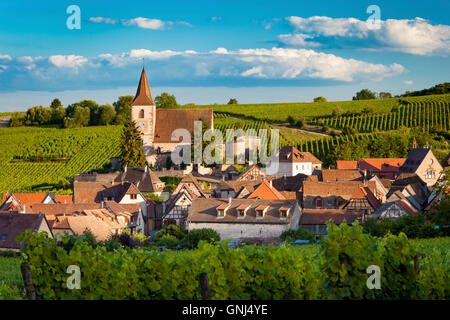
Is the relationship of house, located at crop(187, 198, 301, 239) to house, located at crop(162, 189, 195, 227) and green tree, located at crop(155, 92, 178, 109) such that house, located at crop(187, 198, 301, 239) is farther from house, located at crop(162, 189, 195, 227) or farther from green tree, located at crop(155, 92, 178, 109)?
green tree, located at crop(155, 92, 178, 109)

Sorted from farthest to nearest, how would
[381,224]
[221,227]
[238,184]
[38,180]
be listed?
[38,180], [238,184], [221,227], [381,224]

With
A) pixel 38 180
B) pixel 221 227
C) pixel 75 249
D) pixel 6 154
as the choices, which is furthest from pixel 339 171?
pixel 6 154

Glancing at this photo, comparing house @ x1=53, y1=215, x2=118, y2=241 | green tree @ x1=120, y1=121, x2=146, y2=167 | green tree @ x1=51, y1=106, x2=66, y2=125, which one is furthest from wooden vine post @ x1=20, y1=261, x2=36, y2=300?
green tree @ x1=51, y1=106, x2=66, y2=125

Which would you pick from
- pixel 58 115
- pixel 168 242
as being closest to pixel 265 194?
pixel 168 242

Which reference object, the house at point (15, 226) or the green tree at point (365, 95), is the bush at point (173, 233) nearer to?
the house at point (15, 226)

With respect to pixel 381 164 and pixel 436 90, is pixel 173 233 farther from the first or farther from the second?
pixel 436 90
